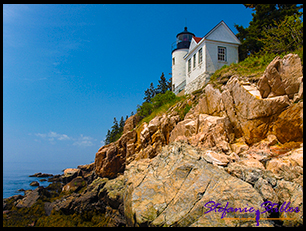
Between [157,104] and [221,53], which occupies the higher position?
[221,53]

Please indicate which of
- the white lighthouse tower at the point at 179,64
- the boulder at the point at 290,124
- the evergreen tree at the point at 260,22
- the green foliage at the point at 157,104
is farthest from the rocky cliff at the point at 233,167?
the white lighthouse tower at the point at 179,64

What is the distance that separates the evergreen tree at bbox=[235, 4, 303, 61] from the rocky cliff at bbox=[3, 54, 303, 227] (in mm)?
10850

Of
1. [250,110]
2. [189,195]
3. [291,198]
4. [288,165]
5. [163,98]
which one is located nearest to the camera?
[291,198]

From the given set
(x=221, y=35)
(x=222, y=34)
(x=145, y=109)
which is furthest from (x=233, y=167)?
(x=145, y=109)

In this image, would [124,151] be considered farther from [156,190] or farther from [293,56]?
[293,56]

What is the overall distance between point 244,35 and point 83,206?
2638 cm

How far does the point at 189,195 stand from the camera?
787 centimetres

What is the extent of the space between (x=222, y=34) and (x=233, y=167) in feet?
59.9

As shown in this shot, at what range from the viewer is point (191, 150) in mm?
11195

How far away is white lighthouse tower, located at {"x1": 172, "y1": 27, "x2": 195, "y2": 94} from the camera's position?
29156mm

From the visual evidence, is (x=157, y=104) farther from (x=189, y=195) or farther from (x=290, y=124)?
(x=189, y=195)

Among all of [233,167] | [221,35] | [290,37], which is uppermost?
[221,35]

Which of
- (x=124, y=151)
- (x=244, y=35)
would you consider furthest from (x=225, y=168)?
(x=244, y=35)

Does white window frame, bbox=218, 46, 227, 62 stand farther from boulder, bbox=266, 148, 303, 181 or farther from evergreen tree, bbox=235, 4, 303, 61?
boulder, bbox=266, 148, 303, 181
